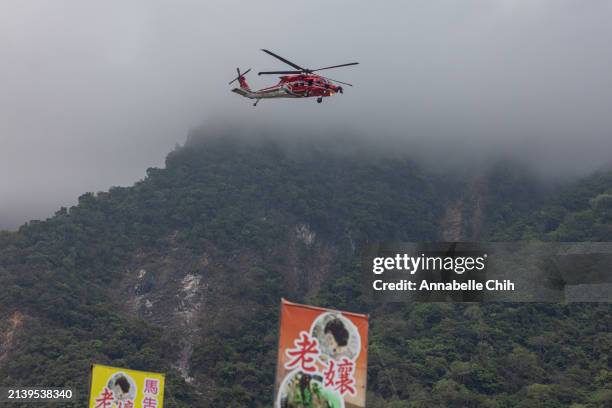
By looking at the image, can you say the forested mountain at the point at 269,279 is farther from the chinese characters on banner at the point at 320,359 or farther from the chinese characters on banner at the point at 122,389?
the chinese characters on banner at the point at 320,359

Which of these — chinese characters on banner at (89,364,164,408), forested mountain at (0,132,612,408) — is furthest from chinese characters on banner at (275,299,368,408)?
forested mountain at (0,132,612,408)

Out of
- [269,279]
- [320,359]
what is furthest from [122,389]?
[269,279]

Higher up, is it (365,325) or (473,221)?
(473,221)

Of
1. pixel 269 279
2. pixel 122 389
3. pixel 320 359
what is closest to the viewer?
Result: pixel 320 359

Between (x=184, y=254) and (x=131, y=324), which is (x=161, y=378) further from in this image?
(x=184, y=254)

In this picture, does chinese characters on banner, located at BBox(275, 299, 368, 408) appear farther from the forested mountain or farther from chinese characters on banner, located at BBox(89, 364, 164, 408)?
the forested mountain

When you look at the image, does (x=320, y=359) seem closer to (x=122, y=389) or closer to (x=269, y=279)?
(x=122, y=389)

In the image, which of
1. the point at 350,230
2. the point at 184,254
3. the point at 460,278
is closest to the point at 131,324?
the point at 184,254
